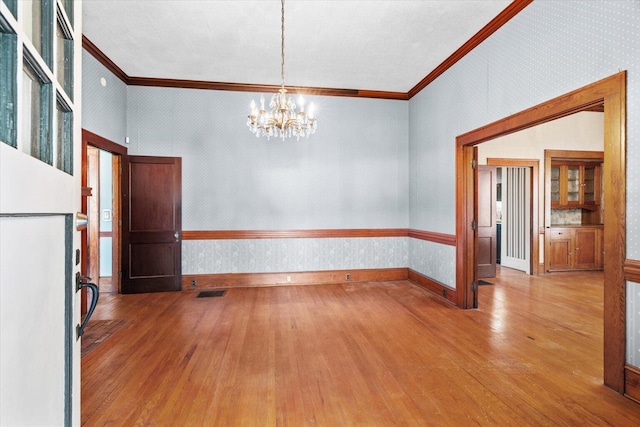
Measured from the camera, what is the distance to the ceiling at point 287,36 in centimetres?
326

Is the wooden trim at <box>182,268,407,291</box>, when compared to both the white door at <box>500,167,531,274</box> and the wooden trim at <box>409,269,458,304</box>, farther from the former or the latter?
the white door at <box>500,167,531,274</box>

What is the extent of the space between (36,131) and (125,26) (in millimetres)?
3698

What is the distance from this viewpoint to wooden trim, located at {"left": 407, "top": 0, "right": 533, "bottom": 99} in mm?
3141

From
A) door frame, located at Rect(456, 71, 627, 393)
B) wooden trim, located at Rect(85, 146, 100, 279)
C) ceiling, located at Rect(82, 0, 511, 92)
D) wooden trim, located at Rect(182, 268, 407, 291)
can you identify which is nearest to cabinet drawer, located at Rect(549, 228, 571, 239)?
wooden trim, located at Rect(182, 268, 407, 291)

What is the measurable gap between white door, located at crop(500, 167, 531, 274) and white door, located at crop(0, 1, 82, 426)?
24.2 ft

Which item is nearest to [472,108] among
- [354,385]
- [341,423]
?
[354,385]

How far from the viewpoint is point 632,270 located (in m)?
2.13

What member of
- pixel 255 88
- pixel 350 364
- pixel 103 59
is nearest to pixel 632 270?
pixel 350 364

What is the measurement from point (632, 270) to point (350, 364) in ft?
6.95

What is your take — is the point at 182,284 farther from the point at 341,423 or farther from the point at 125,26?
the point at 341,423

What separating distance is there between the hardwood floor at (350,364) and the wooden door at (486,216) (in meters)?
1.53

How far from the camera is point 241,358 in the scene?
277 cm

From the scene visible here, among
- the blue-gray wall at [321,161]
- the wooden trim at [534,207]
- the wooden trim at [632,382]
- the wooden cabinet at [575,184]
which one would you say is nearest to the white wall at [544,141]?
the wooden trim at [534,207]

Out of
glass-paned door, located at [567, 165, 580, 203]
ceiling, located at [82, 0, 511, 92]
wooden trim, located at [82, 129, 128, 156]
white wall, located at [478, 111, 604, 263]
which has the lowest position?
glass-paned door, located at [567, 165, 580, 203]
